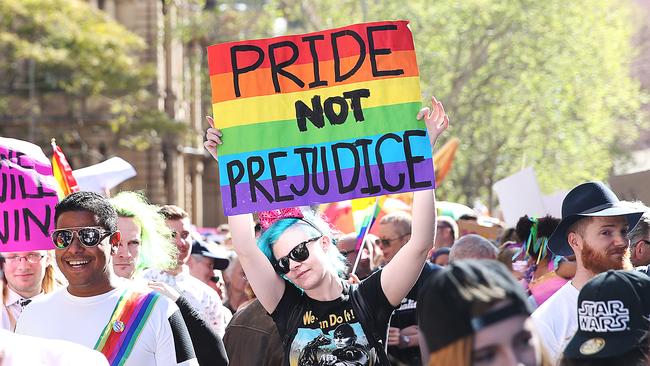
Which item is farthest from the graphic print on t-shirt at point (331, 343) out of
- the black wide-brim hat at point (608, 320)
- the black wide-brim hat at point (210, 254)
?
the black wide-brim hat at point (210, 254)

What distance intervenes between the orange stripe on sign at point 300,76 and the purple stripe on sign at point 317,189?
1.35 ft

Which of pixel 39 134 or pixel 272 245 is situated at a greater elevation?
pixel 39 134

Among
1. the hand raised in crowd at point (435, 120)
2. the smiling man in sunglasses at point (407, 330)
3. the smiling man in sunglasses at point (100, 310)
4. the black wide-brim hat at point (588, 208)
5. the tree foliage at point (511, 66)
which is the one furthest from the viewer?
the tree foliage at point (511, 66)

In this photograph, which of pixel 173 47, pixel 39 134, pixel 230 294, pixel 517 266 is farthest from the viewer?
pixel 173 47

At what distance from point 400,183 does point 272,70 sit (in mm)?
798

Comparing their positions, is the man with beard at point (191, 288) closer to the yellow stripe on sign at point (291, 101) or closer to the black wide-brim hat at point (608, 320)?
the yellow stripe on sign at point (291, 101)

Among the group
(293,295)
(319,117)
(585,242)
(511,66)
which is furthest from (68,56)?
(585,242)

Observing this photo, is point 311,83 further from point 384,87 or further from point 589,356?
point 589,356

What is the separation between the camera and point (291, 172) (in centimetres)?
591

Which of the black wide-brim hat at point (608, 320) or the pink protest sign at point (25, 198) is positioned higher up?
the pink protest sign at point (25, 198)

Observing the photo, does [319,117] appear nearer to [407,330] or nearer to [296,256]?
[296,256]

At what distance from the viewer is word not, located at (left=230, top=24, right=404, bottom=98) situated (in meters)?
5.97

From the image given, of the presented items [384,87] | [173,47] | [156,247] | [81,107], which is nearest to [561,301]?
[384,87]

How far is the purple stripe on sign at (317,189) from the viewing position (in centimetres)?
576
